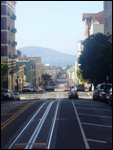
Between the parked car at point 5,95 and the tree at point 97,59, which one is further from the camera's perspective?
the parked car at point 5,95

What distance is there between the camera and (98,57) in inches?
2589

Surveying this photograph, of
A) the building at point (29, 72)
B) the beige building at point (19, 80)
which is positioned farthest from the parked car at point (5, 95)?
the building at point (29, 72)

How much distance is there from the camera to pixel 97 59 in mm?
66188

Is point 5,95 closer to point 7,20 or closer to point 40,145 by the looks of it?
point 7,20

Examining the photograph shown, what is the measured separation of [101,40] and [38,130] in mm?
46658

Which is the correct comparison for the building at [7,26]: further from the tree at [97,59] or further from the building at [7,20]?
the tree at [97,59]

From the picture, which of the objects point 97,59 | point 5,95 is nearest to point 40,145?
point 97,59

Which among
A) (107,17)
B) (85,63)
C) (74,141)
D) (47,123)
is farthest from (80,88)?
(74,141)

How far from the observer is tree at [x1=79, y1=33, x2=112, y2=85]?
64.9m

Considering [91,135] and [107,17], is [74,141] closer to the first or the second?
[91,135]

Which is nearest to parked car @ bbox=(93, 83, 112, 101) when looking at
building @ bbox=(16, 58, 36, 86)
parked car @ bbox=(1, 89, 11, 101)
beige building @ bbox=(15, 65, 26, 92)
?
Result: parked car @ bbox=(1, 89, 11, 101)

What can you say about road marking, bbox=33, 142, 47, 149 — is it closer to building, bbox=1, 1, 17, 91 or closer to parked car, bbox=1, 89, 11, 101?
building, bbox=1, 1, 17, 91

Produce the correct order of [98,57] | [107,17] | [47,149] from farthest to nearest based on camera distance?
[107,17], [98,57], [47,149]

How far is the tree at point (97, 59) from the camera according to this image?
64.9m
